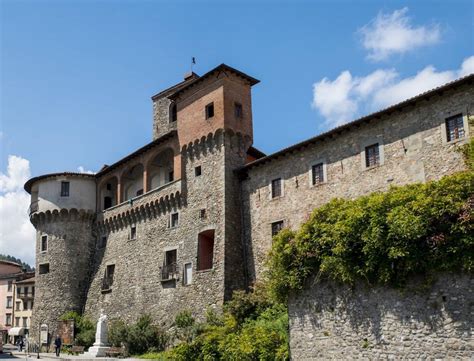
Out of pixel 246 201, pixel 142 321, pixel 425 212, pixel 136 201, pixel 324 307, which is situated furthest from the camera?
pixel 136 201

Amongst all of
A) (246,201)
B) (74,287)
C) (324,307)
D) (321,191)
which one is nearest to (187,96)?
(246,201)

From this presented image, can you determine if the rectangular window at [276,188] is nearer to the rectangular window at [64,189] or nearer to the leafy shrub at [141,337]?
the leafy shrub at [141,337]

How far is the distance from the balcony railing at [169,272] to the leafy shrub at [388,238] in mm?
13731

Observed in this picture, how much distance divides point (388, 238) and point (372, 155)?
912cm

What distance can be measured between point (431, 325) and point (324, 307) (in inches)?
159

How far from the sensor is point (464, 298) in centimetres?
1481

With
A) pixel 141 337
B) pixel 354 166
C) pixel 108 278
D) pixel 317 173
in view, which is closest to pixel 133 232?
pixel 108 278

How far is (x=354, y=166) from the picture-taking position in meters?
25.5

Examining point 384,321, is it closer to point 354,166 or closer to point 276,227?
point 354,166

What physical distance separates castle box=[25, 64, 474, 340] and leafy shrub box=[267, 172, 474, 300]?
19.5 feet

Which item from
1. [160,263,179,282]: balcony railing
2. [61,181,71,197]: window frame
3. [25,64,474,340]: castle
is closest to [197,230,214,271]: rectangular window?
[25,64,474,340]: castle

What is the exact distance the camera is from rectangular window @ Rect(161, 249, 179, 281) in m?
33.0

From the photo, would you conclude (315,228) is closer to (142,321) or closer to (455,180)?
(455,180)

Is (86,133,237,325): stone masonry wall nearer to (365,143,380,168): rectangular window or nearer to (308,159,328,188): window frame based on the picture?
(308,159,328,188): window frame
